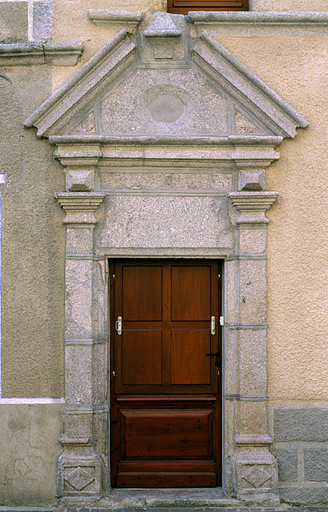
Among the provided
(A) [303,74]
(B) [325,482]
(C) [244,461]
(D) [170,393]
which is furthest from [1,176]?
(B) [325,482]

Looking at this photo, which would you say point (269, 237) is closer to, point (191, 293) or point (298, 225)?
point (298, 225)

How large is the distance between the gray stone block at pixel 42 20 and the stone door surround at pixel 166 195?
0.57m

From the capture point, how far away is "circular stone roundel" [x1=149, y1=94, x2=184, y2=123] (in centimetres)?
459

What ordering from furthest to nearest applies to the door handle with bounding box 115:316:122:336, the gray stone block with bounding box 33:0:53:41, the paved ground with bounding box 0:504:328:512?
1. the door handle with bounding box 115:316:122:336
2. the gray stone block with bounding box 33:0:53:41
3. the paved ground with bounding box 0:504:328:512

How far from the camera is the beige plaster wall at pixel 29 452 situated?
14.6 ft

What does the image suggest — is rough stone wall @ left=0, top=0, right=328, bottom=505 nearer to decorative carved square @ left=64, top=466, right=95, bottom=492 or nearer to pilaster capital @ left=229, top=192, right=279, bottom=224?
pilaster capital @ left=229, top=192, right=279, bottom=224

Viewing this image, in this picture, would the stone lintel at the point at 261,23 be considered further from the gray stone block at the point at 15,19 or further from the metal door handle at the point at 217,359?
the metal door handle at the point at 217,359

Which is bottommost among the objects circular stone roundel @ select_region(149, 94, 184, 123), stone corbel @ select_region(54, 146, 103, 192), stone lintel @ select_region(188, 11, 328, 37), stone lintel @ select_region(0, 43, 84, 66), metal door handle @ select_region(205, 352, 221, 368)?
metal door handle @ select_region(205, 352, 221, 368)

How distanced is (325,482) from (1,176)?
13.7ft

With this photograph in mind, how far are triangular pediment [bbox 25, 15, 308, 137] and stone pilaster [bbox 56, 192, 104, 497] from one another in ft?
2.47

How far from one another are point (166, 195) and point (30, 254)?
139 cm

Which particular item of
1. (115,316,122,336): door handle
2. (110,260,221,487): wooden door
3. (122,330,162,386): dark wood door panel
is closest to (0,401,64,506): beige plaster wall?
(110,260,221,487): wooden door

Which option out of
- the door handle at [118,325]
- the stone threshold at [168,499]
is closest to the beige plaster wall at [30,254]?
the door handle at [118,325]

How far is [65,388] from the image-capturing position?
14.7 ft
